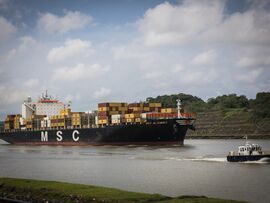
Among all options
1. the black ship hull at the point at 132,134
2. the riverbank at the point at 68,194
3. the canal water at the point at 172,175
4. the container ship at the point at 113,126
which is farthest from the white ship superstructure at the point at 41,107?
the riverbank at the point at 68,194

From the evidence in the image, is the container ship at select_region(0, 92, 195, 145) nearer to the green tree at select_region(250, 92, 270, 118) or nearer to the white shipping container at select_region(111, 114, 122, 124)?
the white shipping container at select_region(111, 114, 122, 124)

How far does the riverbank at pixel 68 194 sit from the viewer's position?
826 inches

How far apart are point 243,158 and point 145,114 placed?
1538 inches

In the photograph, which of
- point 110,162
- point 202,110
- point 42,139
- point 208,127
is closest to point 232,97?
point 202,110

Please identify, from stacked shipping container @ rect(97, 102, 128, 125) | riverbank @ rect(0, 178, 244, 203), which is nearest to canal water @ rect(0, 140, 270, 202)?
riverbank @ rect(0, 178, 244, 203)

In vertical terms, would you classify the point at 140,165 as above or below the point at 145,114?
below

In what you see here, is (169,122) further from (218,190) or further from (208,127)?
(208,127)

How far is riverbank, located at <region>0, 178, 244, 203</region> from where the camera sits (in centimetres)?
2097

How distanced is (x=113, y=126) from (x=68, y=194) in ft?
191

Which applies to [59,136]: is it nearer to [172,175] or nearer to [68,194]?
[172,175]

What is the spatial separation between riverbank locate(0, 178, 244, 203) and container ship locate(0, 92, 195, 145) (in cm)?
5154

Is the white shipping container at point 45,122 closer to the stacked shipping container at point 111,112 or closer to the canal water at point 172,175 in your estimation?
the stacked shipping container at point 111,112

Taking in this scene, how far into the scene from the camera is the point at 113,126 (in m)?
80.8

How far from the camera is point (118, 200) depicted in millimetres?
20625
